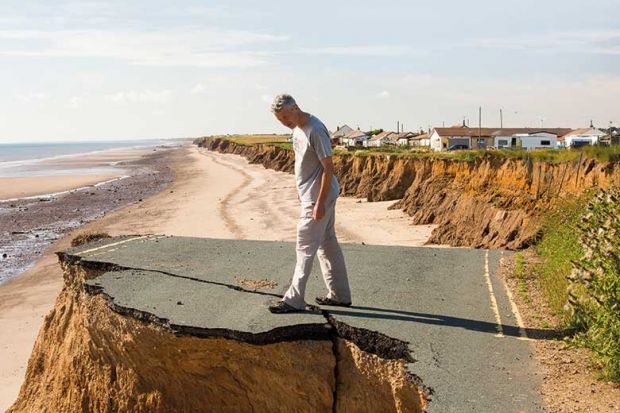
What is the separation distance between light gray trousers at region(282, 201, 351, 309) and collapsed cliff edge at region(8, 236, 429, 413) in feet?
0.90

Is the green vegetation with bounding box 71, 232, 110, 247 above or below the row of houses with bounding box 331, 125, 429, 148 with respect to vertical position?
above

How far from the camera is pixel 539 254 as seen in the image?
36.5ft

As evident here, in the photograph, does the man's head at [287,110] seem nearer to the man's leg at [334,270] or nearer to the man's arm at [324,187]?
the man's arm at [324,187]

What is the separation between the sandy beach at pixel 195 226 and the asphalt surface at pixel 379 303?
12.4 feet

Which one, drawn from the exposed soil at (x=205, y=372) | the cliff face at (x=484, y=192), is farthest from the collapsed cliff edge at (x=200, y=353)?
the cliff face at (x=484, y=192)

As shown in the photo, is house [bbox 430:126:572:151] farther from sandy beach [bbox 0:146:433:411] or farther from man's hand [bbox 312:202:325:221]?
man's hand [bbox 312:202:325:221]

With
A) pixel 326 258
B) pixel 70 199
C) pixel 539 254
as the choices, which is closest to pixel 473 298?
pixel 326 258

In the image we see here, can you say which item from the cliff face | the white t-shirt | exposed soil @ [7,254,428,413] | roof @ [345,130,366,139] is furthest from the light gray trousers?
roof @ [345,130,366,139]

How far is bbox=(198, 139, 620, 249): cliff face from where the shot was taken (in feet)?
54.5

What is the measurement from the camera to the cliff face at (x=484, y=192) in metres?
16.6

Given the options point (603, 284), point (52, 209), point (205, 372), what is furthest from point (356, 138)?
point (603, 284)

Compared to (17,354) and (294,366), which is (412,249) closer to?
(294,366)

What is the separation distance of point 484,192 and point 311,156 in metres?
14.9

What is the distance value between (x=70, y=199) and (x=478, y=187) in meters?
27.7
